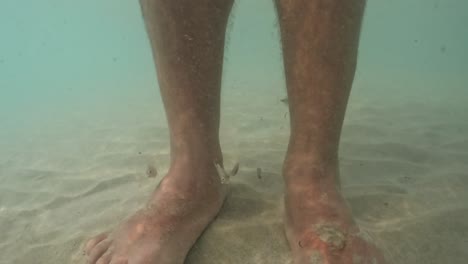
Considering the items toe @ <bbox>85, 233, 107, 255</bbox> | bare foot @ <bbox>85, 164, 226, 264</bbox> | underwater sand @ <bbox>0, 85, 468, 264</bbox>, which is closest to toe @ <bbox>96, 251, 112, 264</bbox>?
bare foot @ <bbox>85, 164, 226, 264</bbox>

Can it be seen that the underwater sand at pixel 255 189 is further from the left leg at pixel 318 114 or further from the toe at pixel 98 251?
the toe at pixel 98 251

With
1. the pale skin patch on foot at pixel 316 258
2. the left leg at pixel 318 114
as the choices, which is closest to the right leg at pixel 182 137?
the left leg at pixel 318 114

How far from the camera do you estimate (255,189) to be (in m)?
2.42

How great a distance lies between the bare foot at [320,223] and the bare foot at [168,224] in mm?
412

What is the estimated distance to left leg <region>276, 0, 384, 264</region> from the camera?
157 centimetres

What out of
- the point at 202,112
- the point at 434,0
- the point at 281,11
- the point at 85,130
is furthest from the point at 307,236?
the point at 434,0

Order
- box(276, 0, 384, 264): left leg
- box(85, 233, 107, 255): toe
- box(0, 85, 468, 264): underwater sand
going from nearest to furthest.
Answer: box(276, 0, 384, 264): left leg < box(85, 233, 107, 255): toe < box(0, 85, 468, 264): underwater sand

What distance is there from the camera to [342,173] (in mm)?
2789

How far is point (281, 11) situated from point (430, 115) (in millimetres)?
4497

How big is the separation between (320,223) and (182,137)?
0.79 meters

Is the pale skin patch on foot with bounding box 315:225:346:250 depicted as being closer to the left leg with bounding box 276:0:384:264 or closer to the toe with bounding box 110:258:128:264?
the left leg with bounding box 276:0:384:264

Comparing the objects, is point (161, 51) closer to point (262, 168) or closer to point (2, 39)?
point (262, 168)

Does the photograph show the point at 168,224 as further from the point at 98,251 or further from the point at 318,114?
the point at 318,114

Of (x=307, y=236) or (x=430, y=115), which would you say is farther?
(x=430, y=115)
